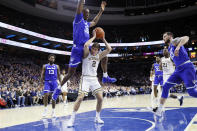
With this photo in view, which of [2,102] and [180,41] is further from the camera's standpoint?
[2,102]

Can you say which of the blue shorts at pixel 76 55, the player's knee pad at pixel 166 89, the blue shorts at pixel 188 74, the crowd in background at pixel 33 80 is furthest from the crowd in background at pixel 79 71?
the blue shorts at pixel 188 74

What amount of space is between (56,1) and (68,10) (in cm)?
235

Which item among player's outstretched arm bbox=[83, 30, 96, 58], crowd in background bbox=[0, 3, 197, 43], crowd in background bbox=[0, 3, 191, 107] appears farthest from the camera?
crowd in background bbox=[0, 3, 197, 43]

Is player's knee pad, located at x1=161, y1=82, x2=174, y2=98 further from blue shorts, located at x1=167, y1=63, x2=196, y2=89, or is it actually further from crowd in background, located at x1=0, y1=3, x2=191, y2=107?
crowd in background, located at x1=0, y1=3, x2=191, y2=107

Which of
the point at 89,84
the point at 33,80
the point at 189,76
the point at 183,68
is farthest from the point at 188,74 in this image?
the point at 33,80

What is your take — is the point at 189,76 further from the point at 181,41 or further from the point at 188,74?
the point at 181,41

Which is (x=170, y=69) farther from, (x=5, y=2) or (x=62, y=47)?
(x=62, y=47)

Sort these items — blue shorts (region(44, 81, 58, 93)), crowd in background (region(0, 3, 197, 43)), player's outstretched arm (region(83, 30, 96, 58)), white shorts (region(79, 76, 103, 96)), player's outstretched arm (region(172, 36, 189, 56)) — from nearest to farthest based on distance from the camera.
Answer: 1. player's outstretched arm (region(172, 36, 189, 56))
2. player's outstretched arm (region(83, 30, 96, 58))
3. white shorts (region(79, 76, 103, 96))
4. blue shorts (region(44, 81, 58, 93))
5. crowd in background (region(0, 3, 197, 43))

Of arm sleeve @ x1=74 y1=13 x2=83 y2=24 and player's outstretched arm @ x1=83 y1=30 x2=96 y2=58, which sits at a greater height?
arm sleeve @ x1=74 y1=13 x2=83 y2=24

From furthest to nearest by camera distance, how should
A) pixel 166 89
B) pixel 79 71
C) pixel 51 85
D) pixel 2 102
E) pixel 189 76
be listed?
1. pixel 79 71
2. pixel 2 102
3. pixel 51 85
4. pixel 166 89
5. pixel 189 76

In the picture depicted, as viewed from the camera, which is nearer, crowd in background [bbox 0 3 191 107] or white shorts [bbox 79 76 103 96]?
white shorts [bbox 79 76 103 96]

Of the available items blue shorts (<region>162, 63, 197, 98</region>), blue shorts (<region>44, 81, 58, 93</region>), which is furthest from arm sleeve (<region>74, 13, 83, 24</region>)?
blue shorts (<region>44, 81, 58, 93</region>)

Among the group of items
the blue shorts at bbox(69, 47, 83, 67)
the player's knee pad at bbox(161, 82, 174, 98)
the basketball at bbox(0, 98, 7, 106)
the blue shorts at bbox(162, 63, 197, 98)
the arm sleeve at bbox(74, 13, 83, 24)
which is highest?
Answer: the arm sleeve at bbox(74, 13, 83, 24)

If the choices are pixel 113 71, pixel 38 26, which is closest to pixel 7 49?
pixel 38 26
